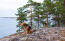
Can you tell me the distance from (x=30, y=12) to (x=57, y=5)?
1947mm

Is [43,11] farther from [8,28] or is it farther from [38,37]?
[8,28]

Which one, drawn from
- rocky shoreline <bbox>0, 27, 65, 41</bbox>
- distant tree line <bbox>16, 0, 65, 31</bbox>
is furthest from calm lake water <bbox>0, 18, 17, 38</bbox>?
rocky shoreline <bbox>0, 27, 65, 41</bbox>

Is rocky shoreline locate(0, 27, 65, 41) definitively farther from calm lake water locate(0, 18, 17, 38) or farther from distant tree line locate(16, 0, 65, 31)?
→ calm lake water locate(0, 18, 17, 38)

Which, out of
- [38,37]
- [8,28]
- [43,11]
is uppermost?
[43,11]

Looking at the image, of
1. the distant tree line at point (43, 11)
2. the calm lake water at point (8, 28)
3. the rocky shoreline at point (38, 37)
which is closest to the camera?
the rocky shoreline at point (38, 37)

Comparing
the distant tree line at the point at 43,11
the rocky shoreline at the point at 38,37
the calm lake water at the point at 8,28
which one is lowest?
the calm lake water at the point at 8,28

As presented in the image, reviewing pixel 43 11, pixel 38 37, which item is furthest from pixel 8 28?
pixel 38 37

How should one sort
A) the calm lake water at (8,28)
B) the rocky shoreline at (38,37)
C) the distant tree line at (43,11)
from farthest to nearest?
1. the calm lake water at (8,28)
2. the distant tree line at (43,11)
3. the rocky shoreline at (38,37)

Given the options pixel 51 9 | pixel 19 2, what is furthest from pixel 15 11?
pixel 51 9

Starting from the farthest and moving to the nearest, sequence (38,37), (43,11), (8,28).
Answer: (8,28) → (43,11) → (38,37)

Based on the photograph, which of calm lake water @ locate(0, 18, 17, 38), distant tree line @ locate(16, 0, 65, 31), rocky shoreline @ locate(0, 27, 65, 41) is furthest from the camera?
calm lake water @ locate(0, 18, 17, 38)

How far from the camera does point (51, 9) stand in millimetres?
8250

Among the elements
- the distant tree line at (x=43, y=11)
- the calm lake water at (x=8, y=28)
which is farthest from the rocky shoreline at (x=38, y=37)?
the calm lake water at (x=8, y=28)

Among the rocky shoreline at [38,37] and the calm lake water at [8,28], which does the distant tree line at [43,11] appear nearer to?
the calm lake water at [8,28]
